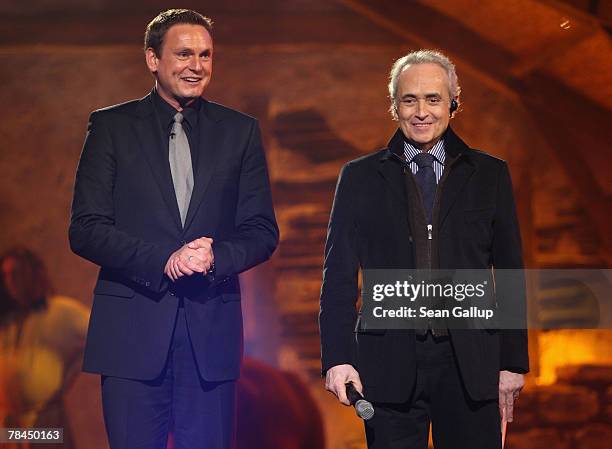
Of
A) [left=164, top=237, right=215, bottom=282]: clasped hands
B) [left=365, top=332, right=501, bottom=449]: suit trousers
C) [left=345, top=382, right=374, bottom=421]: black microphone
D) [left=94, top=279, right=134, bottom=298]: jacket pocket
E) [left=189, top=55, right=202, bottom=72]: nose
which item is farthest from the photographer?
[left=189, top=55, right=202, bottom=72]: nose

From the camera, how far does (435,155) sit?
2.47 metres

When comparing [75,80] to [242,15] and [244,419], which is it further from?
[244,419]

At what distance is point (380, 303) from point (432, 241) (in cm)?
23

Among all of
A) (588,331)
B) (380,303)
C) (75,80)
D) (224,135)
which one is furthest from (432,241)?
(75,80)

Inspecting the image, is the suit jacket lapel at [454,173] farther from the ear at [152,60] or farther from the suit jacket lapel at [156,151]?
the ear at [152,60]

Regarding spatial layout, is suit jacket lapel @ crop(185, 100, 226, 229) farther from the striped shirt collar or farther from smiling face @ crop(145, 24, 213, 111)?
the striped shirt collar

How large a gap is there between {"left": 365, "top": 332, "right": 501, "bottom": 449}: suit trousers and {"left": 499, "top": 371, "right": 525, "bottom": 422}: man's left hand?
0.25 ft

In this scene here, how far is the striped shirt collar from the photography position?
247 cm

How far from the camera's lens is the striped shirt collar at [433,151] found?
8.11ft

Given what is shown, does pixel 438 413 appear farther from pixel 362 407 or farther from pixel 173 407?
pixel 173 407

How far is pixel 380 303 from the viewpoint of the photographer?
2.47 m

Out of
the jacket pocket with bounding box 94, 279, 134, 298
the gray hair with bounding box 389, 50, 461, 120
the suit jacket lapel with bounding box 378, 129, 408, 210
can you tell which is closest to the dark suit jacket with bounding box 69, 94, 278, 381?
the jacket pocket with bounding box 94, 279, 134, 298

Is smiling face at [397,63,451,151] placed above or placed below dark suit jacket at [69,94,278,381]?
above

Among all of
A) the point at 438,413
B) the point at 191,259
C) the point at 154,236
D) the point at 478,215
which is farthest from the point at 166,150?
the point at 438,413
